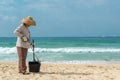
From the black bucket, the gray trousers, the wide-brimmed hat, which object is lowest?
the black bucket

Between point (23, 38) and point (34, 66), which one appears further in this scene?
point (34, 66)

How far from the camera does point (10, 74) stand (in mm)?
9172

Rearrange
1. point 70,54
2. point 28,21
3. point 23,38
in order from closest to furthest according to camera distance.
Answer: point 23,38
point 28,21
point 70,54

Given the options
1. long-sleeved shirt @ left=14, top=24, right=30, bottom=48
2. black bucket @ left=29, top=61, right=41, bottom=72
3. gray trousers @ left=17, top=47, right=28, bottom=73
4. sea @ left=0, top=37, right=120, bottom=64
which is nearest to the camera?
long-sleeved shirt @ left=14, top=24, right=30, bottom=48

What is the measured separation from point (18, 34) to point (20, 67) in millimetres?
927

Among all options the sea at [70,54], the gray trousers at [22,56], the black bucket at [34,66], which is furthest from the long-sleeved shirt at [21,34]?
the sea at [70,54]

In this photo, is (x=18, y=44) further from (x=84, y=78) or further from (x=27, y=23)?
(x=84, y=78)

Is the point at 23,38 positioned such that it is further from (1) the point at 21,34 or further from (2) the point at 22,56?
(2) the point at 22,56

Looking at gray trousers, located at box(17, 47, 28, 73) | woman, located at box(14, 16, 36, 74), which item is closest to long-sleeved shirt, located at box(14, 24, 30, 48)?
woman, located at box(14, 16, 36, 74)

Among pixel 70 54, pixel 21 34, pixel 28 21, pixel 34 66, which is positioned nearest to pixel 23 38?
pixel 21 34

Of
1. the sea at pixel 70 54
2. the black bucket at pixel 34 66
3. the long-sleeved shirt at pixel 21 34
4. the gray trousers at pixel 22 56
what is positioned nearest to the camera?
the long-sleeved shirt at pixel 21 34

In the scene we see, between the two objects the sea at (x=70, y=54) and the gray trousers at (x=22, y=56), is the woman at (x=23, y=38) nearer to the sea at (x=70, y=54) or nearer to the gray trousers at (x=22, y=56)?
the gray trousers at (x=22, y=56)

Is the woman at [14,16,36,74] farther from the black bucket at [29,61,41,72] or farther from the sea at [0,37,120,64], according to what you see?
the sea at [0,37,120,64]

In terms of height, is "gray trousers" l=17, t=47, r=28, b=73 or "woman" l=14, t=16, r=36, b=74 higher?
"woman" l=14, t=16, r=36, b=74
